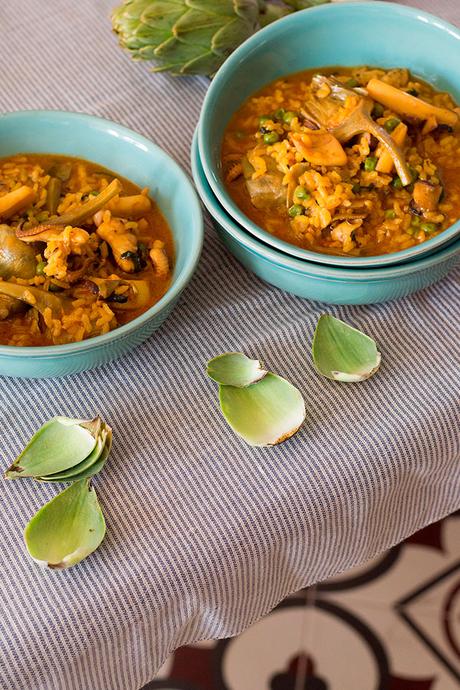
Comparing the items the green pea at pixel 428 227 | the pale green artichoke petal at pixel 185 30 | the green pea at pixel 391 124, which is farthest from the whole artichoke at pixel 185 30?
the green pea at pixel 428 227

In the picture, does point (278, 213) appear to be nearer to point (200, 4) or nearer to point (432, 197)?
point (432, 197)

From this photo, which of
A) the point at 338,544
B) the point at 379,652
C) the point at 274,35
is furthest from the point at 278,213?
the point at 379,652

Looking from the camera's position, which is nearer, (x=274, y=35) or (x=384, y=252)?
(x=384, y=252)

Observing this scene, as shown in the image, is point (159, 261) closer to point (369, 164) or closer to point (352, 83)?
point (369, 164)

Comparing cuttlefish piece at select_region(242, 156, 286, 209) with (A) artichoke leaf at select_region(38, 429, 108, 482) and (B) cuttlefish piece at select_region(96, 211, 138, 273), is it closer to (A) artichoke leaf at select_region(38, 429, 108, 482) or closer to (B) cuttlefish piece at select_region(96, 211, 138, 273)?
(B) cuttlefish piece at select_region(96, 211, 138, 273)

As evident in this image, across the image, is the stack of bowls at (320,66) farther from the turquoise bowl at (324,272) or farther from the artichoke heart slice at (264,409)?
the artichoke heart slice at (264,409)

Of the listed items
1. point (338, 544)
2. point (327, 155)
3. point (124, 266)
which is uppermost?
point (327, 155)

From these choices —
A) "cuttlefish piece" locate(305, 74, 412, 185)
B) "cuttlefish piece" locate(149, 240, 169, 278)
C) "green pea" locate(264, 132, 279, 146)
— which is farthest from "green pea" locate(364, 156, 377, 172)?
"cuttlefish piece" locate(149, 240, 169, 278)

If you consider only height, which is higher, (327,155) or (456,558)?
(327,155)
